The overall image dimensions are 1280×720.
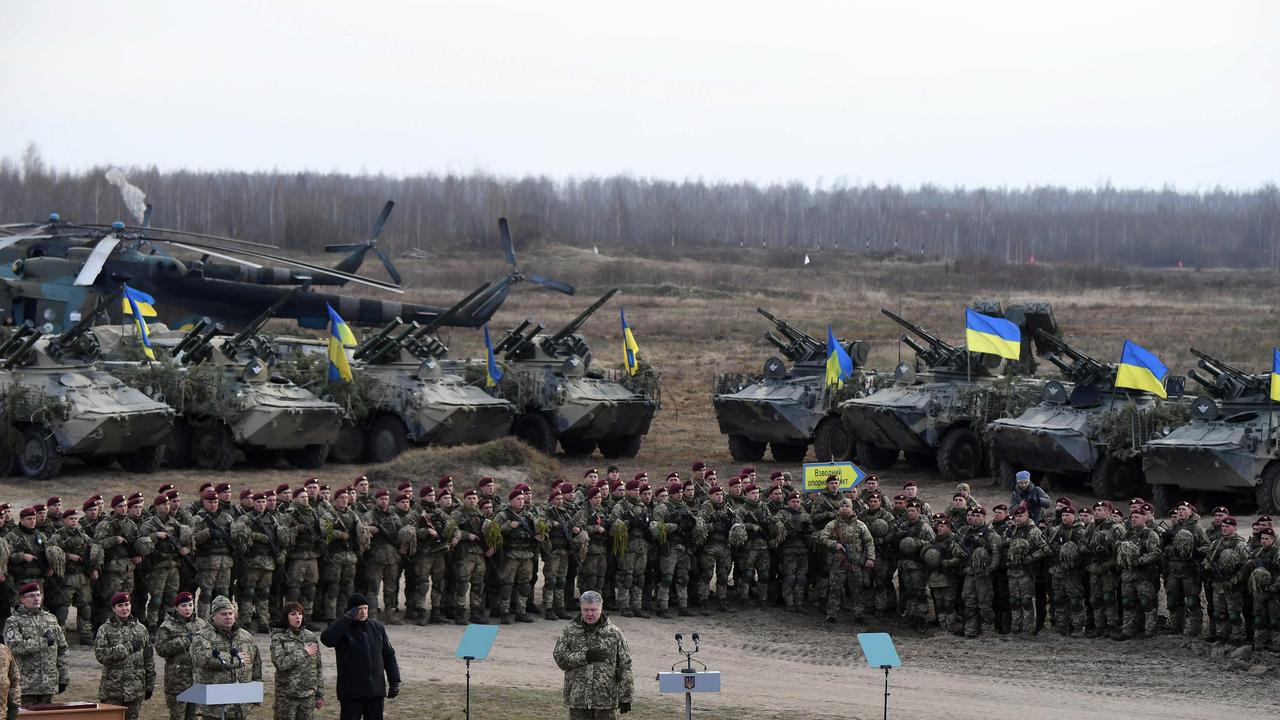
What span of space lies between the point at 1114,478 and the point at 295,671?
53.9ft

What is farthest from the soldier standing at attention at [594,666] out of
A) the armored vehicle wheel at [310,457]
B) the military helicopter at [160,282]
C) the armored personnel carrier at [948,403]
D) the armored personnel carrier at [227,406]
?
the military helicopter at [160,282]

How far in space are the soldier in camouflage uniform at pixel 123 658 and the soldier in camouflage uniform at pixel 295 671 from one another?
94cm

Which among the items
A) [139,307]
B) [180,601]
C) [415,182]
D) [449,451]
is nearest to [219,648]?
[180,601]

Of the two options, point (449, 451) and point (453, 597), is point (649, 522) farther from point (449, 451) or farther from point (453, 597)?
point (449, 451)

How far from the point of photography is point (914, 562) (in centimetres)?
1616

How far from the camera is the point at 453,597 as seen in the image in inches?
635

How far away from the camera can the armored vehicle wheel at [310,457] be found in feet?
92.3

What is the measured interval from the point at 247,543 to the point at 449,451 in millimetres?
11572

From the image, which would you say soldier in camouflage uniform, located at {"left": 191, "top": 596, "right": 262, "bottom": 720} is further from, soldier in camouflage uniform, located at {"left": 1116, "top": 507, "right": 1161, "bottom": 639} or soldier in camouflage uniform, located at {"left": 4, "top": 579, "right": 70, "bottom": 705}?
soldier in camouflage uniform, located at {"left": 1116, "top": 507, "right": 1161, "bottom": 639}

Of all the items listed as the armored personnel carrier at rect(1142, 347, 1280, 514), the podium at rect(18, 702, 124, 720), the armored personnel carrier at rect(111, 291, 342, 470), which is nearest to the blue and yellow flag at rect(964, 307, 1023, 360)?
the armored personnel carrier at rect(1142, 347, 1280, 514)

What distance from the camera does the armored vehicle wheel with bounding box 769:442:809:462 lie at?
101 feet

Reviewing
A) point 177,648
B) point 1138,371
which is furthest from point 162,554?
point 1138,371

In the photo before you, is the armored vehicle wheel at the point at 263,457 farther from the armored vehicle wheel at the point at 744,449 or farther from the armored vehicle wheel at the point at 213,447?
the armored vehicle wheel at the point at 744,449

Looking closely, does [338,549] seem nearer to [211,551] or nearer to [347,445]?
[211,551]
